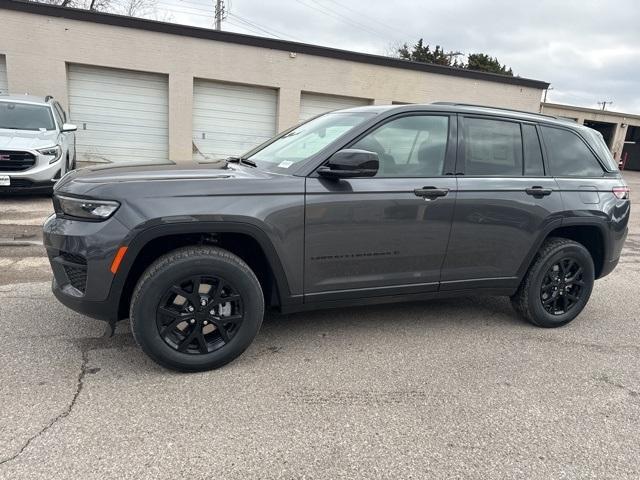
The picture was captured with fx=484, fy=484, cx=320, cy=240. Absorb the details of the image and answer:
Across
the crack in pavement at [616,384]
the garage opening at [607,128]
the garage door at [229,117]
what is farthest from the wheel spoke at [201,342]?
the garage opening at [607,128]

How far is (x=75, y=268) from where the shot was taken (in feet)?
9.50

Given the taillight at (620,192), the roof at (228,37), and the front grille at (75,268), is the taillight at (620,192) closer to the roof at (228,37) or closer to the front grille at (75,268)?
the front grille at (75,268)

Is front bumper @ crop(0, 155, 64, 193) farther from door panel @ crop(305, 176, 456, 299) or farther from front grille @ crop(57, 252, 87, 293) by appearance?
door panel @ crop(305, 176, 456, 299)

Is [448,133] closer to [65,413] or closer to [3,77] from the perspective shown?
[65,413]

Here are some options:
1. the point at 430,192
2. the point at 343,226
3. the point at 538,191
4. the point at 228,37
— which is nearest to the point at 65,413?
the point at 343,226

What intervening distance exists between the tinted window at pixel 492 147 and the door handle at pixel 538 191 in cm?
16

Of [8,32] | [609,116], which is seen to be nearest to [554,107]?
[609,116]

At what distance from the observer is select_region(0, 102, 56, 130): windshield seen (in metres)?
8.84

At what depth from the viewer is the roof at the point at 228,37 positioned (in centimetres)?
1262

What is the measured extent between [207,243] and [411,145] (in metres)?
1.65

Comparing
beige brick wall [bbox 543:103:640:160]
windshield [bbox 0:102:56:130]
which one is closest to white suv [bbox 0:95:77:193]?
windshield [bbox 0:102:56:130]

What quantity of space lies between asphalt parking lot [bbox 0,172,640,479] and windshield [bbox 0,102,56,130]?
5962mm

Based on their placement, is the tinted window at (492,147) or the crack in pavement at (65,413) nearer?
the crack in pavement at (65,413)

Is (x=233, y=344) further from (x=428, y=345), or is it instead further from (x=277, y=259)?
(x=428, y=345)
